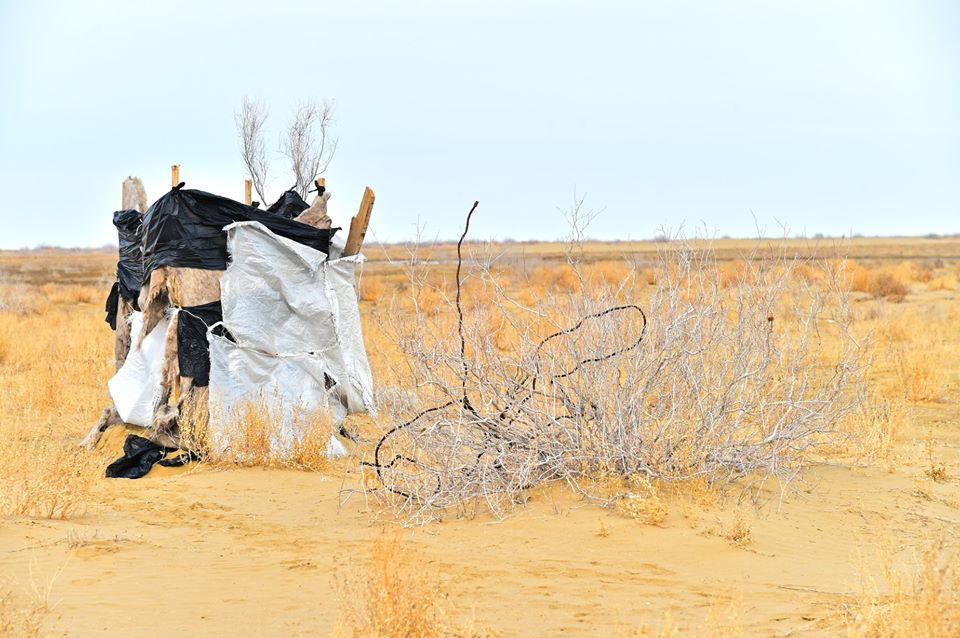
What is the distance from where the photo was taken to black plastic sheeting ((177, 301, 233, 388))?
8234 millimetres

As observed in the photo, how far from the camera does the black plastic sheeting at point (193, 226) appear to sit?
27.0 ft

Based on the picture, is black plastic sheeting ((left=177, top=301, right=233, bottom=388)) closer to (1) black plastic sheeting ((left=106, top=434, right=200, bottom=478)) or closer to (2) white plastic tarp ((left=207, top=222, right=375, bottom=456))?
(2) white plastic tarp ((left=207, top=222, right=375, bottom=456))

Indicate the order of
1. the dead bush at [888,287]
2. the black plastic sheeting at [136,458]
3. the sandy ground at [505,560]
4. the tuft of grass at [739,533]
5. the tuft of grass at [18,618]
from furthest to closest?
the dead bush at [888,287], the black plastic sheeting at [136,458], the tuft of grass at [739,533], the sandy ground at [505,560], the tuft of grass at [18,618]

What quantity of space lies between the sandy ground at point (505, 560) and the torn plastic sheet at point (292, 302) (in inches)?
82.7

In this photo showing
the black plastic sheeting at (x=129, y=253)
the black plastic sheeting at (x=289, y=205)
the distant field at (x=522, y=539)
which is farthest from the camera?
the black plastic sheeting at (x=289, y=205)

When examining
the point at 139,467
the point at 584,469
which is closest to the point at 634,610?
the point at 584,469

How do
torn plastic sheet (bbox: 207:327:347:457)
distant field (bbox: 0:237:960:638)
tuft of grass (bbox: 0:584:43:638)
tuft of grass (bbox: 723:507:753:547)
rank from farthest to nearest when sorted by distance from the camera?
torn plastic sheet (bbox: 207:327:347:457) → tuft of grass (bbox: 723:507:753:547) → distant field (bbox: 0:237:960:638) → tuft of grass (bbox: 0:584:43:638)

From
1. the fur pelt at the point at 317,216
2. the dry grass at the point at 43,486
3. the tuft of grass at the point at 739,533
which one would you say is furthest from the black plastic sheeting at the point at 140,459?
the tuft of grass at the point at 739,533

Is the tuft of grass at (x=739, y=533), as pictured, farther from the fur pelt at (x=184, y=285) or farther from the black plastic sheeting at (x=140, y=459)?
the fur pelt at (x=184, y=285)

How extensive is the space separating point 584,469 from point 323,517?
1.76 metres

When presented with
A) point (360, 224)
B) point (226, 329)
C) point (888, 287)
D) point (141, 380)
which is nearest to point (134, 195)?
point (141, 380)

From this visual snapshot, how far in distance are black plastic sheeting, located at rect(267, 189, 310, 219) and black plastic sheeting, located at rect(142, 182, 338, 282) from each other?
3.04ft

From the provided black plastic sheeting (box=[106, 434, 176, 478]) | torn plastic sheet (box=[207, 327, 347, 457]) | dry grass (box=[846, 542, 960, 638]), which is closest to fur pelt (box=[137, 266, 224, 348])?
torn plastic sheet (box=[207, 327, 347, 457])

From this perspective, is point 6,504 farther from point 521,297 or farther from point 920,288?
point 920,288
